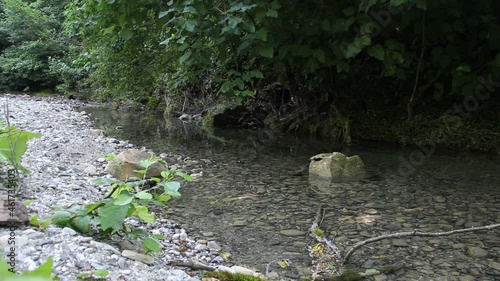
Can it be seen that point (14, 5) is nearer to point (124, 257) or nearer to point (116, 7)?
Answer: point (116, 7)

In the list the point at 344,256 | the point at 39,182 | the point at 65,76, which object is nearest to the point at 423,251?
the point at 344,256

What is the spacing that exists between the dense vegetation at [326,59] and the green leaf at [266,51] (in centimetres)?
1

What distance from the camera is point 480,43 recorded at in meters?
6.73

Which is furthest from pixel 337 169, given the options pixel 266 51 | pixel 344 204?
pixel 266 51

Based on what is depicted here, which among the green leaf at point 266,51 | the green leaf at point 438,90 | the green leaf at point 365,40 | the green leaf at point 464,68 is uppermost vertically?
the green leaf at point 365,40

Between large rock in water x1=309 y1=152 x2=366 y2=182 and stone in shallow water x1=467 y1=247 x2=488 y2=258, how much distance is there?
208 cm

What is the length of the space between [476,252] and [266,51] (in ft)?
9.12

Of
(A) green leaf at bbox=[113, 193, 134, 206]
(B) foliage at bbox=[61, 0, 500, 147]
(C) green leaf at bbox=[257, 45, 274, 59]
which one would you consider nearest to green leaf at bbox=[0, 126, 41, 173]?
(A) green leaf at bbox=[113, 193, 134, 206]

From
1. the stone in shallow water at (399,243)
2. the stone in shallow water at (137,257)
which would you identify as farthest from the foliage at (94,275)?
the stone in shallow water at (399,243)

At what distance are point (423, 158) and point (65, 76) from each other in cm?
1733

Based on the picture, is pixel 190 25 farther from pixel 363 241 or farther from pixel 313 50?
pixel 363 241

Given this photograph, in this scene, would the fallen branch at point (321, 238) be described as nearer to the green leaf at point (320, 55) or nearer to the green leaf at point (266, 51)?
the green leaf at point (266, 51)

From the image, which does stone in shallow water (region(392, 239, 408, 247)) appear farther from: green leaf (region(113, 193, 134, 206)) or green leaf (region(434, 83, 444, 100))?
green leaf (region(434, 83, 444, 100))

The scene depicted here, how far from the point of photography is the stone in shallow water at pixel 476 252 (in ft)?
9.43
